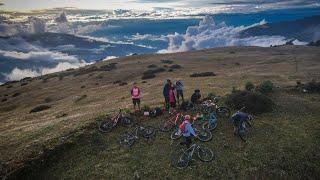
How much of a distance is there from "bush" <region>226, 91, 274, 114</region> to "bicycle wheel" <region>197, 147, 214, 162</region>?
31.7 ft

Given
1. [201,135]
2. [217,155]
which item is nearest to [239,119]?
[201,135]

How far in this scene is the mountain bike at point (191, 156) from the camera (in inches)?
1081

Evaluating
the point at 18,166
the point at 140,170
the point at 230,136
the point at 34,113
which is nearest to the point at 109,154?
the point at 140,170

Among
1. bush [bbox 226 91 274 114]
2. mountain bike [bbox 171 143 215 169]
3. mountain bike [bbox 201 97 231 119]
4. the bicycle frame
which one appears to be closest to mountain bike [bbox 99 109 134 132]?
mountain bike [bbox 201 97 231 119]

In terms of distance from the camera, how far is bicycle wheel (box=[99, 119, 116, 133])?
34.0m

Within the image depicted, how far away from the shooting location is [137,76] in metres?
84.4

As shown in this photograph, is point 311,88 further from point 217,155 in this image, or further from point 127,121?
point 127,121

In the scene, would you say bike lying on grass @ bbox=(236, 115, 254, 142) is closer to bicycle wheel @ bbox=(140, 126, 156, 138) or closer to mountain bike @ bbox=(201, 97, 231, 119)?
mountain bike @ bbox=(201, 97, 231, 119)

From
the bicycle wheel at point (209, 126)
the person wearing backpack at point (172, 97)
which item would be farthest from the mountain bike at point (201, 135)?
the person wearing backpack at point (172, 97)

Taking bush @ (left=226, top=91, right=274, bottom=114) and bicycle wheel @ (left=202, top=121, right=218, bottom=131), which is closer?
bicycle wheel @ (left=202, top=121, right=218, bottom=131)

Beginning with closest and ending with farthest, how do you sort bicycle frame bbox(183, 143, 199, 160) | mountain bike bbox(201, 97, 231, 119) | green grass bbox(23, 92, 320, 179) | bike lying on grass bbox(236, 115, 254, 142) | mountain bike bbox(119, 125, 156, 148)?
green grass bbox(23, 92, 320, 179) < bicycle frame bbox(183, 143, 199, 160) < bike lying on grass bbox(236, 115, 254, 142) < mountain bike bbox(119, 125, 156, 148) < mountain bike bbox(201, 97, 231, 119)

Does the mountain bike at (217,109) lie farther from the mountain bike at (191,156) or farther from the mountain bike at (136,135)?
the mountain bike at (191,156)

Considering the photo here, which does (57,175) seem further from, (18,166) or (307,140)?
(307,140)

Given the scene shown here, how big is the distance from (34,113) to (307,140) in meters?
38.6
